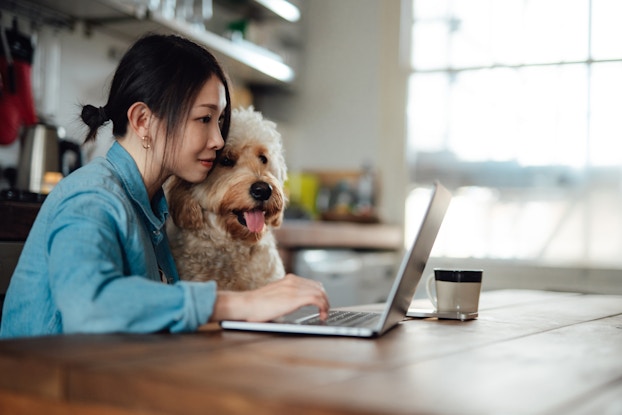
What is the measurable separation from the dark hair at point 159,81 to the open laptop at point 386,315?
0.47 meters

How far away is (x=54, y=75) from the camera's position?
3.12m

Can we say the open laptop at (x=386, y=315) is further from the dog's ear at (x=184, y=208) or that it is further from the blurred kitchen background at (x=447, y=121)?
the blurred kitchen background at (x=447, y=121)

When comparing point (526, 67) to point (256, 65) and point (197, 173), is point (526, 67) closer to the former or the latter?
point (256, 65)

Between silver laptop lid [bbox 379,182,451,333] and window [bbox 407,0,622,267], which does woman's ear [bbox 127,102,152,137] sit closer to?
silver laptop lid [bbox 379,182,451,333]

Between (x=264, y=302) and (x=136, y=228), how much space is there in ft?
0.87

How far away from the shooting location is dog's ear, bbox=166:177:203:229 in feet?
5.72

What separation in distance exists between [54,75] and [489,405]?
9.53 ft

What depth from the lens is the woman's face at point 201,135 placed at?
1.43m

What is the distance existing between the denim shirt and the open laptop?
11 cm

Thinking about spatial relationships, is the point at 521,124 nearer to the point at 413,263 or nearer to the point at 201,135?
the point at 201,135

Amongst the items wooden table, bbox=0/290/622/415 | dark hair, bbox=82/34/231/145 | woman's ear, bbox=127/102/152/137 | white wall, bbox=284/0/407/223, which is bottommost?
wooden table, bbox=0/290/622/415

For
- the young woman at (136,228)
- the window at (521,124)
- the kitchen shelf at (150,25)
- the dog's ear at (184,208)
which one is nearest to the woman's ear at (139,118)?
the young woman at (136,228)

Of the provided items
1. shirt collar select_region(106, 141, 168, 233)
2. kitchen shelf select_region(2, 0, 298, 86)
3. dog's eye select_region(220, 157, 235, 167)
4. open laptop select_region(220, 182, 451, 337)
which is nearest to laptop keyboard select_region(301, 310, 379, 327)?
open laptop select_region(220, 182, 451, 337)

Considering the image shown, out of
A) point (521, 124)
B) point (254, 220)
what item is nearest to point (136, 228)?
point (254, 220)
